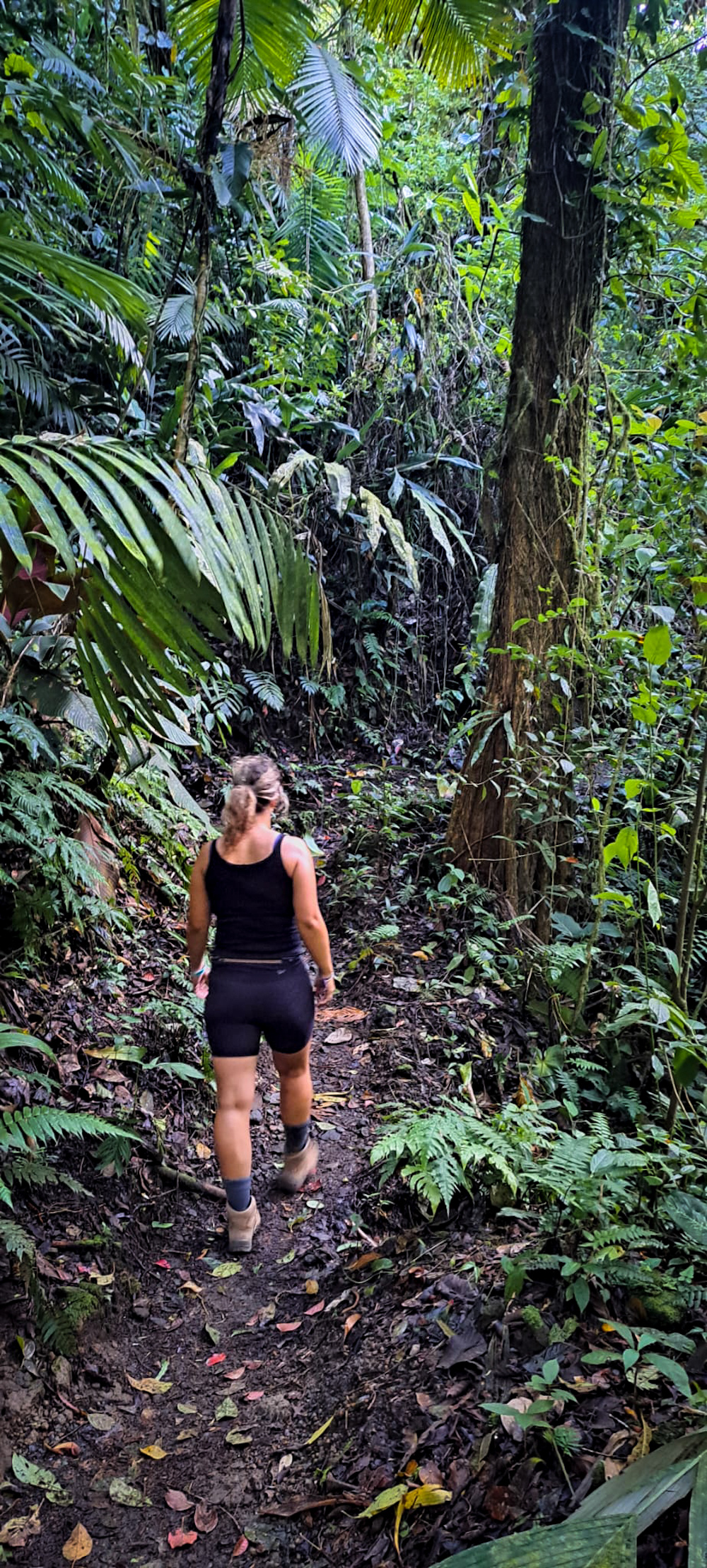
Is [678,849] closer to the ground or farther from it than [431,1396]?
farther from it

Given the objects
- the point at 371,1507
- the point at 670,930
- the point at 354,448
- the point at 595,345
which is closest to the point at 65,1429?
the point at 371,1507

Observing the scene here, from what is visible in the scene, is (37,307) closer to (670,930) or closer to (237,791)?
(237,791)

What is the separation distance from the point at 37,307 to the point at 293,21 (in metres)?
2.65

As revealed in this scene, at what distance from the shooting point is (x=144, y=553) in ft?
7.93

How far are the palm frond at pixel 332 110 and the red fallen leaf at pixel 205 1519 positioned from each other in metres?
7.22

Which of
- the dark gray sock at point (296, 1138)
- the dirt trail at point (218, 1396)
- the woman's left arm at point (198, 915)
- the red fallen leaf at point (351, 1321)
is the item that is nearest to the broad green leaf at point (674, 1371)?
the dirt trail at point (218, 1396)

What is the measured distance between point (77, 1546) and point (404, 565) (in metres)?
8.07

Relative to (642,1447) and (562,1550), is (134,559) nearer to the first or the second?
(562,1550)

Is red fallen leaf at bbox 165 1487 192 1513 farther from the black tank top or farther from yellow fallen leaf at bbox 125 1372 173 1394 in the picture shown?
the black tank top

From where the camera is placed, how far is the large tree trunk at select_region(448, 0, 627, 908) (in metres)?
5.15

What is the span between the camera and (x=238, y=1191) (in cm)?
355

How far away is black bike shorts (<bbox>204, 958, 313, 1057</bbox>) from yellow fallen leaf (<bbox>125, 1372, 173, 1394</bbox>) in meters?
1.08

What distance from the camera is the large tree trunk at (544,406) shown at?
5.15m

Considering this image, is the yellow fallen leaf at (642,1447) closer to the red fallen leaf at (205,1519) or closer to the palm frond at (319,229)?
the red fallen leaf at (205,1519)
